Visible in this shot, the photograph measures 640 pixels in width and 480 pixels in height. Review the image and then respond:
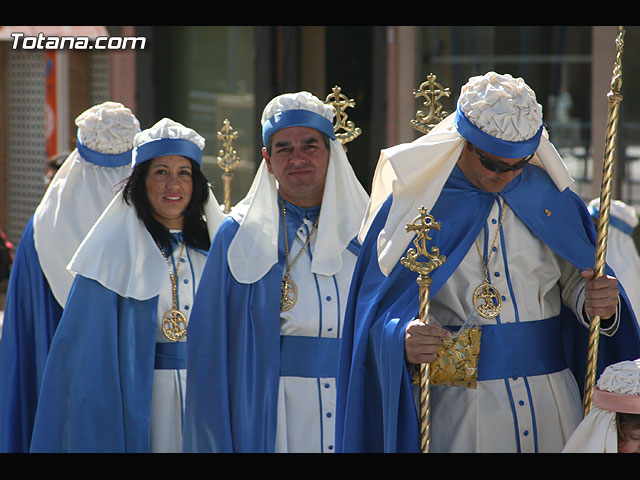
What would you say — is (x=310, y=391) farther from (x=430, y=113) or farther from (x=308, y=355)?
(x=430, y=113)

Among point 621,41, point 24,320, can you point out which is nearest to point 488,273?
point 621,41

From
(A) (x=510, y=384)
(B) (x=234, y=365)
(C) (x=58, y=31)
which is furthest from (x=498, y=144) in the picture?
(C) (x=58, y=31)

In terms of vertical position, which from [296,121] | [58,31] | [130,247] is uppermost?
[58,31]

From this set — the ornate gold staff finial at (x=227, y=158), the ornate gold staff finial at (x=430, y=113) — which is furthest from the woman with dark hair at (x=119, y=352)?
the ornate gold staff finial at (x=430, y=113)

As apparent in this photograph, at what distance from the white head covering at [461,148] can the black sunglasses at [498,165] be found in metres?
0.06

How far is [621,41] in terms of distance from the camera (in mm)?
3764

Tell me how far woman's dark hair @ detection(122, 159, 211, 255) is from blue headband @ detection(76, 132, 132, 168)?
2.93 ft

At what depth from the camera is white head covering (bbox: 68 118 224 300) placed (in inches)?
197

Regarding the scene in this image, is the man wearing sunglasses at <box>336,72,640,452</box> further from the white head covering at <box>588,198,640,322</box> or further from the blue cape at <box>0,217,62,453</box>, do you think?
the blue cape at <box>0,217,62,453</box>

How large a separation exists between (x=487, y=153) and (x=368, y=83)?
7.44m

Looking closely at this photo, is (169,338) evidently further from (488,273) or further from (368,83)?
(368,83)

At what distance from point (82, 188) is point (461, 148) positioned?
3.10 meters

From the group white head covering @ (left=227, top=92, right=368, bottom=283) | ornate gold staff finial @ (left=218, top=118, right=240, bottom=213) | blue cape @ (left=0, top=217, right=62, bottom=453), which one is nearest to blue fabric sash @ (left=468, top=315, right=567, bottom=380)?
white head covering @ (left=227, top=92, right=368, bottom=283)

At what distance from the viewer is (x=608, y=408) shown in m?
3.27
